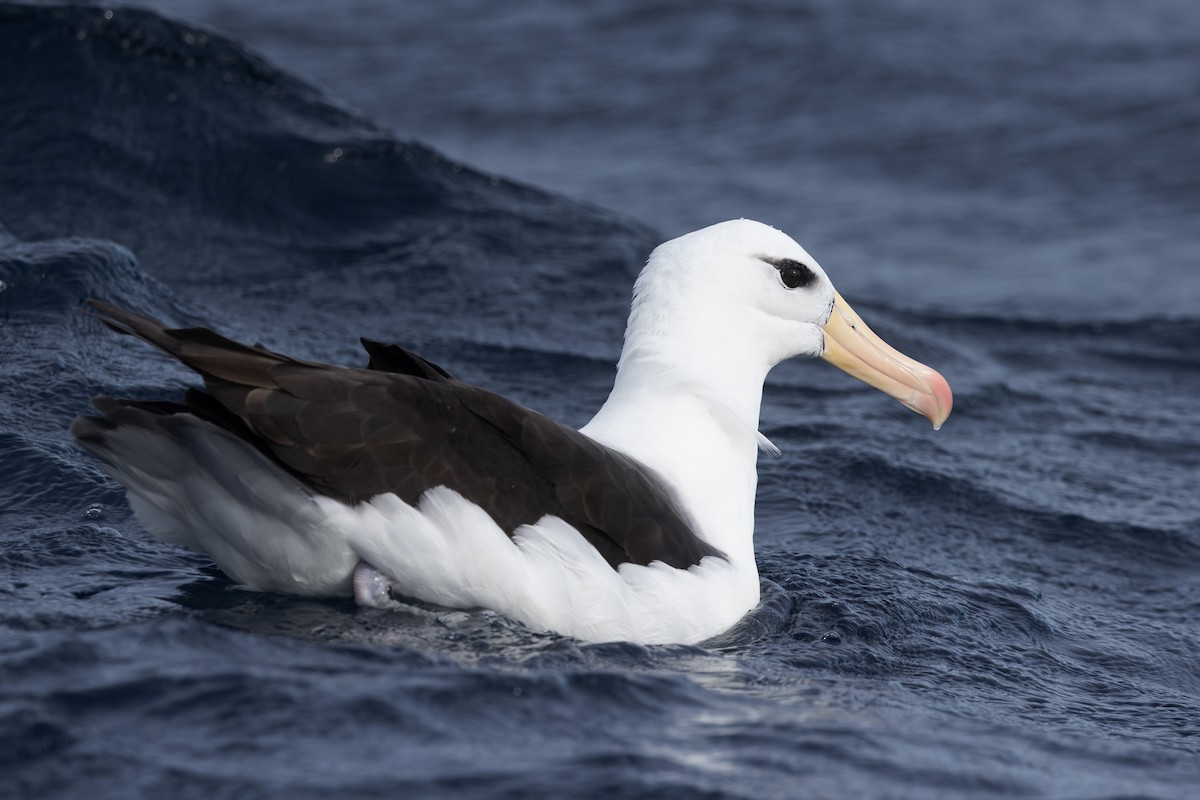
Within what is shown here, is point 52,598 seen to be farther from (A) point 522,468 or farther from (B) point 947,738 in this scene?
(B) point 947,738

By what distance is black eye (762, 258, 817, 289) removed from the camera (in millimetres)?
6684

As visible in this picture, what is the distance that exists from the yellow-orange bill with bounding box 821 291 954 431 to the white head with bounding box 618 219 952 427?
0.17m

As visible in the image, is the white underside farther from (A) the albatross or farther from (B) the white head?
(B) the white head

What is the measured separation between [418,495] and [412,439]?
186mm

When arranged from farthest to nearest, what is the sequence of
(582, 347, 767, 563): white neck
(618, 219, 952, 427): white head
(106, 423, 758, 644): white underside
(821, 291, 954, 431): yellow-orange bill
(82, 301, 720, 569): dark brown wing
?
(821, 291, 954, 431): yellow-orange bill → (618, 219, 952, 427): white head → (582, 347, 767, 563): white neck → (106, 423, 758, 644): white underside → (82, 301, 720, 569): dark brown wing

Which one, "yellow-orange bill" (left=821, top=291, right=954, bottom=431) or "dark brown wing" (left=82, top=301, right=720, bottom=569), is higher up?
"yellow-orange bill" (left=821, top=291, right=954, bottom=431)

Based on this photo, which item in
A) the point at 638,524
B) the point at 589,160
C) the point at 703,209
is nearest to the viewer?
the point at 638,524

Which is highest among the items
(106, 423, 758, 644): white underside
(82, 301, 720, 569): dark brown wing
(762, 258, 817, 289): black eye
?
(762, 258, 817, 289): black eye

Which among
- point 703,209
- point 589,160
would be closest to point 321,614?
point 703,209

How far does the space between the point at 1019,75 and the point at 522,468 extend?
1486 centimetres

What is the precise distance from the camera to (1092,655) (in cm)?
697

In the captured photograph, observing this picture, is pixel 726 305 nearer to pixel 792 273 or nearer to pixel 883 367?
pixel 792 273

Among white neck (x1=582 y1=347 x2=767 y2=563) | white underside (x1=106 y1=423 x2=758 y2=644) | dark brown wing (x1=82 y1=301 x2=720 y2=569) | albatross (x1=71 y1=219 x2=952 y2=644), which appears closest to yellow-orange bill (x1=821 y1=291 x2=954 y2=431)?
white neck (x1=582 y1=347 x2=767 y2=563)

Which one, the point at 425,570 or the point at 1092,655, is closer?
the point at 425,570
